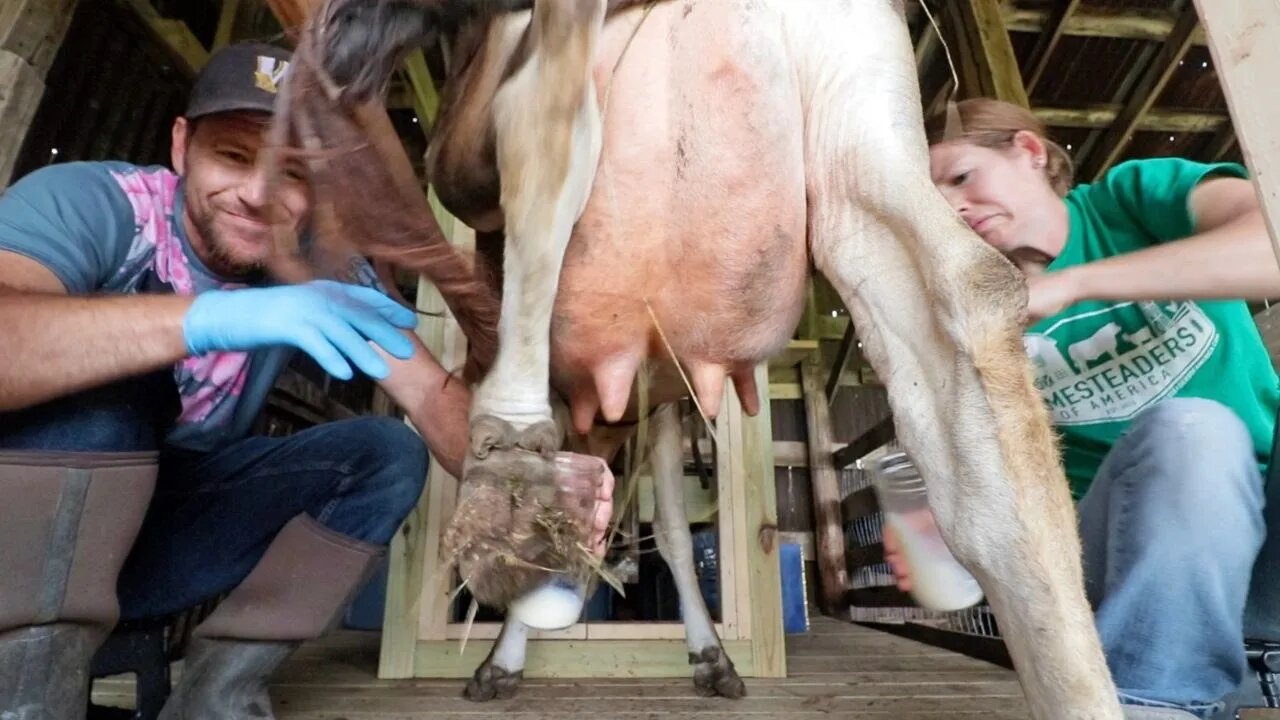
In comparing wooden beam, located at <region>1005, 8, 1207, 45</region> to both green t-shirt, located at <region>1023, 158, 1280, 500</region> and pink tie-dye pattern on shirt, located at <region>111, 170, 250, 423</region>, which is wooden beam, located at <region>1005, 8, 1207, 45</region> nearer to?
green t-shirt, located at <region>1023, 158, 1280, 500</region>

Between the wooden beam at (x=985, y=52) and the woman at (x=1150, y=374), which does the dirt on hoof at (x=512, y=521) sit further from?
the wooden beam at (x=985, y=52)

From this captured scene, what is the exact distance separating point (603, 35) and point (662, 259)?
A: 295mm

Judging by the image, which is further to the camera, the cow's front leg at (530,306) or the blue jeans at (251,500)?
the blue jeans at (251,500)

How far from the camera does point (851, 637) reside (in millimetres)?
3484

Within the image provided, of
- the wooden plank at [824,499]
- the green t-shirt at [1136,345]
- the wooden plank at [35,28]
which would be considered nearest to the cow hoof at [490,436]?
the green t-shirt at [1136,345]

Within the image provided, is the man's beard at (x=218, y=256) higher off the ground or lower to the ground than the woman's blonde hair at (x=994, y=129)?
lower

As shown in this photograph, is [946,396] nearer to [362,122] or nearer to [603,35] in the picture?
[603,35]

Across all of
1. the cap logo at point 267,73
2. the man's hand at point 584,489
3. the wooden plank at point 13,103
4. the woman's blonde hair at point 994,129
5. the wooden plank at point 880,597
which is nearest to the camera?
the man's hand at point 584,489

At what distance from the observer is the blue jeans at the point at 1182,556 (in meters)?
1.11

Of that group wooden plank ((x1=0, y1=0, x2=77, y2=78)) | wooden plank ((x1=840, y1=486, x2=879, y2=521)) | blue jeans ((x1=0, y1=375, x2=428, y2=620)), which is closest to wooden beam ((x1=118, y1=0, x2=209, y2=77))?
wooden plank ((x1=0, y1=0, x2=77, y2=78))

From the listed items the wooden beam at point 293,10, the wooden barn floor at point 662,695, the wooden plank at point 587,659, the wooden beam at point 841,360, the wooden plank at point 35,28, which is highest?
the wooden beam at point 841,360

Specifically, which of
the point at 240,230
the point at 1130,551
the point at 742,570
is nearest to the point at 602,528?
the point at 1130,551

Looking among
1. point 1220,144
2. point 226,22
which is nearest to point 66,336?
point 226,22

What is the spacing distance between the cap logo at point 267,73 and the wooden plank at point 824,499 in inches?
174
